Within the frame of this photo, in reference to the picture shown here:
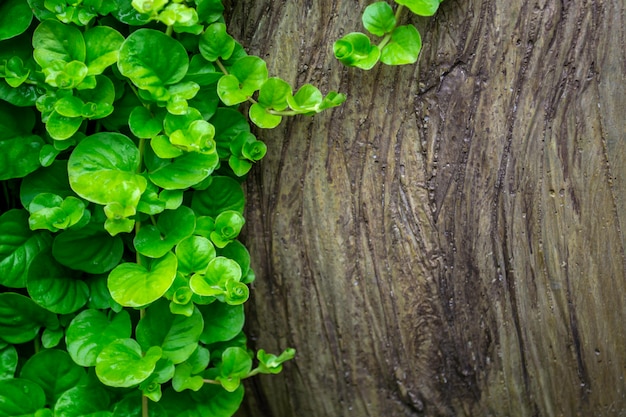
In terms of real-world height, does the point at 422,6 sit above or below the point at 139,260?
above

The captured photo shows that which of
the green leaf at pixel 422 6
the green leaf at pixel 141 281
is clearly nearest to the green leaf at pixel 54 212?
the green leaf at pixel 141 281

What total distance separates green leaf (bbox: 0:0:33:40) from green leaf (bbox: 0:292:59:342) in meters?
0.42

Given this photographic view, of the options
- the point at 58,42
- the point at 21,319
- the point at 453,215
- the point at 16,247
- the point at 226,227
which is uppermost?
the point at 58,42

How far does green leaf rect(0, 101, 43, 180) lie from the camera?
987 mm

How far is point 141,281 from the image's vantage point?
0.96m

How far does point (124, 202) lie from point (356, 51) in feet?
1.40

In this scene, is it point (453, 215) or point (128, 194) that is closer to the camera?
point (128, 194)

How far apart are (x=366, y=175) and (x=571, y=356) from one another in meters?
0.48

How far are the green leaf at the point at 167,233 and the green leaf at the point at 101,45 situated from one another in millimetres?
255

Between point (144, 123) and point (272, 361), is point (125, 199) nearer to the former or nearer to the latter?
point (144, 123)

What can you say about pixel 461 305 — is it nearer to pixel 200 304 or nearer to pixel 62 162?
pixel 200 304

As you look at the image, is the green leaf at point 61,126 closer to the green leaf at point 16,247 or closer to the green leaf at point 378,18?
the green leaf at point 16,247

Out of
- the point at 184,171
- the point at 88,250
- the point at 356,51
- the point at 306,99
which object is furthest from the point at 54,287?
the point at 356,51

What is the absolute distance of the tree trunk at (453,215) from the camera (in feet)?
3.23
